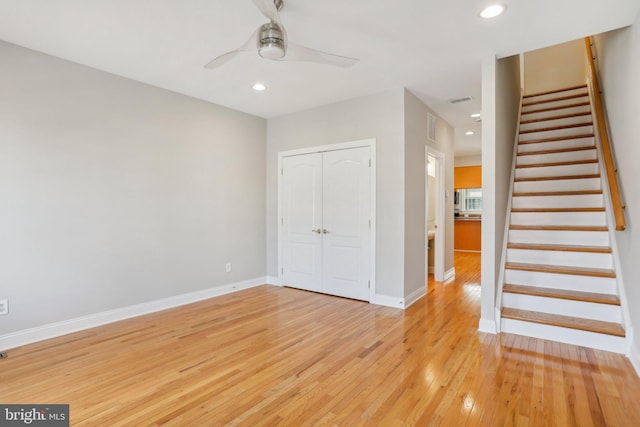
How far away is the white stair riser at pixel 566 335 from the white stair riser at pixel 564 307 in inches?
9.3

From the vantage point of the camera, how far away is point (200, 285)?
176 inches

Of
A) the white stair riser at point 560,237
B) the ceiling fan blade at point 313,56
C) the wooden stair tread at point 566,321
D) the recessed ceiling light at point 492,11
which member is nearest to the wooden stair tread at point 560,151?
the white stair riser at point 560,237

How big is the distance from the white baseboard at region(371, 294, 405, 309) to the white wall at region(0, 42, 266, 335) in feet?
7.01

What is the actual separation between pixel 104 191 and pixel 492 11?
12.9 ft

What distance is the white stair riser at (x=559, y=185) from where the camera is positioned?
3.96 metres

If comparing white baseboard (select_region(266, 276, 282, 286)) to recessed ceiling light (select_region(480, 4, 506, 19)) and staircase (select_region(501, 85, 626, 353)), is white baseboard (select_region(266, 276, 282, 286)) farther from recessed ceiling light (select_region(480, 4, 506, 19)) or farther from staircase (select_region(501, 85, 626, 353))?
recessed ceiling light (select_region(480, 4, 506, 19))

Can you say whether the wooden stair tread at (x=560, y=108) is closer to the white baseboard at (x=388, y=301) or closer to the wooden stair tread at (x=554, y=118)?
the wooden stair tread at (x=554, y=118)

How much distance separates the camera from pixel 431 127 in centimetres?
485

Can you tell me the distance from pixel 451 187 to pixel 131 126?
4.94 m

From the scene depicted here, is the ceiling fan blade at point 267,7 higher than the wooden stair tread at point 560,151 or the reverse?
higher

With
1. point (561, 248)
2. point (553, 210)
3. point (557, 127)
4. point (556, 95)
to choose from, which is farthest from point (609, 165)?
point (556, 95)

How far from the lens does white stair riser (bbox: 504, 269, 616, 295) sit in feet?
10.3

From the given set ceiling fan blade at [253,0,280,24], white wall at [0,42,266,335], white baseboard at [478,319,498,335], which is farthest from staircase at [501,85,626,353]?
white wall at [0,42,266,335]

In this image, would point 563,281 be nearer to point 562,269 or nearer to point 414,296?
point 562,269
